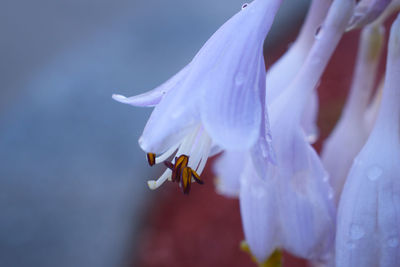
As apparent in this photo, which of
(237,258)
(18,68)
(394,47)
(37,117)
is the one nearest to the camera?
(394,47)

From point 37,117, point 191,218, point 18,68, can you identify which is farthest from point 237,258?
point 18,68

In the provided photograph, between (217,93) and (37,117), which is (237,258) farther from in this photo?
(217,93)

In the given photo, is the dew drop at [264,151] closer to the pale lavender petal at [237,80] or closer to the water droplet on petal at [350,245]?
the pale lavender petal at [237,80]

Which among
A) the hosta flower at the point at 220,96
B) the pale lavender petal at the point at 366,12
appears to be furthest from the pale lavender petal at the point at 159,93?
the pale lavender petal at the point at 366,12

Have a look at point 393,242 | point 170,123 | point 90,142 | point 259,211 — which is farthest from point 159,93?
point 90,142

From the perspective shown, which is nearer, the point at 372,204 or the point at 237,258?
the point at 372,204

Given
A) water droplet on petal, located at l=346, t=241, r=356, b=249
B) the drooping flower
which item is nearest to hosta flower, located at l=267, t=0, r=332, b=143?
the drooping flower

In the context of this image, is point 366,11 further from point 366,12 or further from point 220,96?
point 220,96
